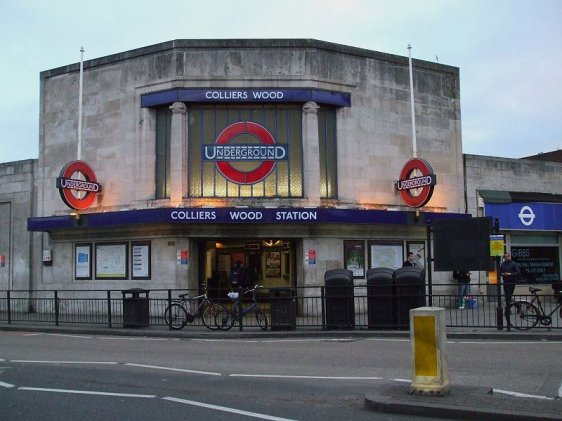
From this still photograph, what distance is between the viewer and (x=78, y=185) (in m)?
21.7

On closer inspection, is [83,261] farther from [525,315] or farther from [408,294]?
[525,315]

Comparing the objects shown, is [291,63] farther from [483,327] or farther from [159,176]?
[483,327]

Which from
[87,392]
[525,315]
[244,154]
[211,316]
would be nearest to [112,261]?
[244,154]

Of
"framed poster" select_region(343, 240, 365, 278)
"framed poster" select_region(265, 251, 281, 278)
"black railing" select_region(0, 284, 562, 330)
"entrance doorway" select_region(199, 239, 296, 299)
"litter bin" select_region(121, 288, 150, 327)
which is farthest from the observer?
"framed poster" select_region(265, 251, 281, 278)

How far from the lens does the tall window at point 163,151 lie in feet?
71.2

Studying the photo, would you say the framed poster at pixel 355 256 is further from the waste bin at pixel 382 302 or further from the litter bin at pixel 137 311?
the litter bin at pixel 137 311

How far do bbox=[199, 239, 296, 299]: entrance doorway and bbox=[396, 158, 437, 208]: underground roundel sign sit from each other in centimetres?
438

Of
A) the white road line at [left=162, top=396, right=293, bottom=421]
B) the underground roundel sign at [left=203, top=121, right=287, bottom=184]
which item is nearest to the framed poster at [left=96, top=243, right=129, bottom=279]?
the underground roundel sign at [left=203, top=121, right=287, bottom=184]

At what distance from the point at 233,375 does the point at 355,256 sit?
472 inches

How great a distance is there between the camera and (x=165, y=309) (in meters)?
18.2

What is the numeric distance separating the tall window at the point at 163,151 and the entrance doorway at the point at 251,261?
248 centimetres

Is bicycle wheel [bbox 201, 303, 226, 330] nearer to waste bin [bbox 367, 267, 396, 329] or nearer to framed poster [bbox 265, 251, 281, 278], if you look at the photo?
waste bin [bbox 367, 267, 396, 329]

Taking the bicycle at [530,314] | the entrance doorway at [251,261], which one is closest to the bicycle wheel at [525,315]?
the bicycle at [530,314]

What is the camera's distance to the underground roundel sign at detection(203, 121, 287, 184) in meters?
21.2
